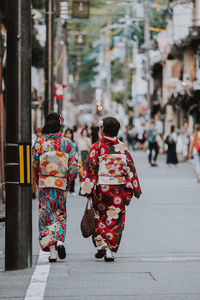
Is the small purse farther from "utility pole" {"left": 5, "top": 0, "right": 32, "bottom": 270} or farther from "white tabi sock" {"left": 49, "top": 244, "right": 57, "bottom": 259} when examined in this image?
"utility pole" {"left": 5, "top": 0, "right": 32, "bottom": 270}

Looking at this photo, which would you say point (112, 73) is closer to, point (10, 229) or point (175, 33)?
point (175, 33)

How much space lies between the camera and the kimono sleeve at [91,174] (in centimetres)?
924

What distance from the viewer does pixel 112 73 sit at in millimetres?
103562

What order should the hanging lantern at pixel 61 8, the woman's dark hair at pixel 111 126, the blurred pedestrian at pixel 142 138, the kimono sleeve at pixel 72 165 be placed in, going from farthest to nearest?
the blurred pedestrian at pixel 142 138 → the hanging lantern at pixel 61 8 → the woman's dark hair at pixel 111 126 → the kimono sleeve at pixel 72 165

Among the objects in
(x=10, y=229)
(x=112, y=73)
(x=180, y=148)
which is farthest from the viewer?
(x=112, y=73)

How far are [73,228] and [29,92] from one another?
4315 mm

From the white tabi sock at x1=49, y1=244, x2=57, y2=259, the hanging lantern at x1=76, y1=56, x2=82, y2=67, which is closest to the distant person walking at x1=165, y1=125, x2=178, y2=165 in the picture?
the white tabi sock at x1=49, y1=244, x2=57, y2=259

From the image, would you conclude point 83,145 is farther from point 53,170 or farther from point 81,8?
point 53,170

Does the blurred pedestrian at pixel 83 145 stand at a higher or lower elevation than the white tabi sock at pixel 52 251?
lower

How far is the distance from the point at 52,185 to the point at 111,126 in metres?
0.99

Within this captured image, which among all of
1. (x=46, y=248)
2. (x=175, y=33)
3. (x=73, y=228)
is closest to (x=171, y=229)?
(x=73, y=228)

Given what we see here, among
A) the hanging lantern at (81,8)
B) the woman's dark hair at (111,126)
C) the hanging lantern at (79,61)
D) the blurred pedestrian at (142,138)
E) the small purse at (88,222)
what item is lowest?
the blurred pedestrian at (142,138)

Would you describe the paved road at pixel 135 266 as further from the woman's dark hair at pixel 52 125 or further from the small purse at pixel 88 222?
the woman's dark hair at pixel 52 125

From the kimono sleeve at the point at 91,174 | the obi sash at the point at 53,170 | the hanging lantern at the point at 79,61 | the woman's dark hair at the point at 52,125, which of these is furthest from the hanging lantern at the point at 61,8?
the hanging lantern at the point at 79,61
